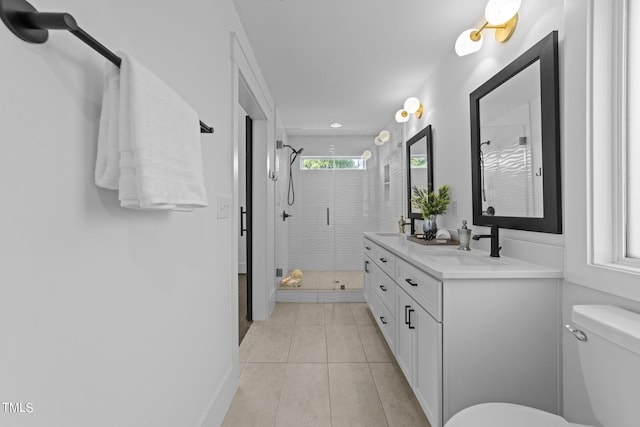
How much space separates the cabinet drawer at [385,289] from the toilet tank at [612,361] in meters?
1.24

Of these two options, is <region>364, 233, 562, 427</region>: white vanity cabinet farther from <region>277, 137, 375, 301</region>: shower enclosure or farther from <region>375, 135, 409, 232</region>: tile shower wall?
<region>277, 137, 375, 301</region>: shower enclosure

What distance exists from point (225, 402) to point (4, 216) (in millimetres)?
1644

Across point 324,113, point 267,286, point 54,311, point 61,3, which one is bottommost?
point 267,286

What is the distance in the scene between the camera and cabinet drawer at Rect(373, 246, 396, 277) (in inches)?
91.5

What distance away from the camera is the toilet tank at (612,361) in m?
0.90

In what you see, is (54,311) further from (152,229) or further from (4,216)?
(152,229)

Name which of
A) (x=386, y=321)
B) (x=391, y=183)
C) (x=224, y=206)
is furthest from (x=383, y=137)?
(x=224, y=206)

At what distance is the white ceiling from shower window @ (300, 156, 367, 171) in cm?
76

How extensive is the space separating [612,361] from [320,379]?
1629 mm

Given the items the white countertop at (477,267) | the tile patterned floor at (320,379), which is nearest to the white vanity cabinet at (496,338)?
the white countertop at (477,267)

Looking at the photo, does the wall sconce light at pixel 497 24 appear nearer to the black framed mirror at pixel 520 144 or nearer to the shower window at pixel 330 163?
the black framed mirror at pixel 520 144

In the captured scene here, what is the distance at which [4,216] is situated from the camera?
22.4 inches

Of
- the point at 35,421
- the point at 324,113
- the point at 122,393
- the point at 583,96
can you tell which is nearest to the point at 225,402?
the point at 122,393

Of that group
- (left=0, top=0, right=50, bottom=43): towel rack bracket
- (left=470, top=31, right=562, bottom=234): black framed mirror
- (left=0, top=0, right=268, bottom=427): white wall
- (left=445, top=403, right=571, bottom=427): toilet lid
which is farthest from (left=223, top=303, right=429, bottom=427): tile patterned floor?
(left=0, top=0, right=50, bottom=43): towel rack bracket
